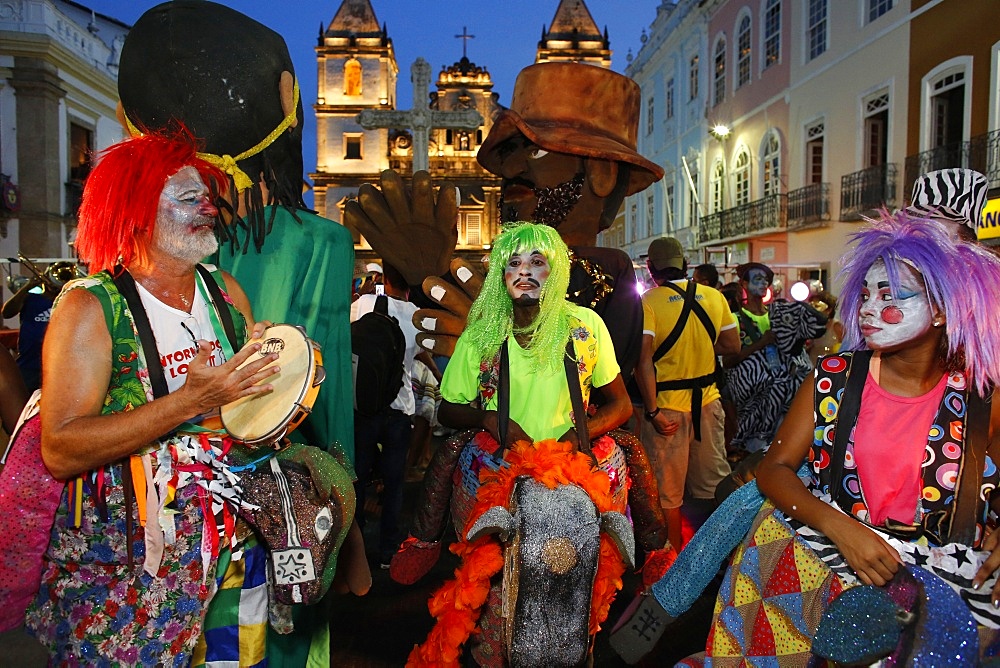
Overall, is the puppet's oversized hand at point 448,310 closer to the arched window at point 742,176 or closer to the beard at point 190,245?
the beard at point 190,245

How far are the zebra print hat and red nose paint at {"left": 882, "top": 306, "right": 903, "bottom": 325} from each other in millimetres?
499

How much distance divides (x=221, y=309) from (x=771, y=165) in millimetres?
20049

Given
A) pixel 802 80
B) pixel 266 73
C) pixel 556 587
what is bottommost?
pixel 556 587

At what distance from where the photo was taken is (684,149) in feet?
85.3

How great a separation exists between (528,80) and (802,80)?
54.9ft

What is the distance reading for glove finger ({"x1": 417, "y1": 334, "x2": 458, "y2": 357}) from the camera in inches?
128

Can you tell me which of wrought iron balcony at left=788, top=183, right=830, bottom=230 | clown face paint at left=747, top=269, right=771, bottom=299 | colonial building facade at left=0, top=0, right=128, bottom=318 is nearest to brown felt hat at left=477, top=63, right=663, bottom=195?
clown face paint at left=747, top=269, right=771, bottom=299

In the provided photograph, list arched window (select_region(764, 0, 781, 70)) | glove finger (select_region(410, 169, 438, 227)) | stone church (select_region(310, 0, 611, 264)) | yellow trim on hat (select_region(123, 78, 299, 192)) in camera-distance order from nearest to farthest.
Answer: yellow trim on hat (select_region(123, 78, 299, 192)) → glove finger (select_region(410, 169, 438, 227)) → arched window (select_region(764, 0, 781, 70)) → stone church (select_region(310, 0, 611, 264))

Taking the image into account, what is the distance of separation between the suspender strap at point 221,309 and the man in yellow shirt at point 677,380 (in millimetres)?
2902

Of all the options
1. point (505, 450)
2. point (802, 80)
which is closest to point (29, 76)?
point (802, 80)

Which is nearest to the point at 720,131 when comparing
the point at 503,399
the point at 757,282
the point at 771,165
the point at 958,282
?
the point at 771,165

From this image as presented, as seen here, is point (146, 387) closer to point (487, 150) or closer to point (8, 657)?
point (487, 150)

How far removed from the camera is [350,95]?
4278 cm

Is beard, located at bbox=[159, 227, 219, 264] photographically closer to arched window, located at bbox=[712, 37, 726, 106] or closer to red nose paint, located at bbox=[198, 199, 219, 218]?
red nose paint, located at bbox=[198, 199, 219, 218]
